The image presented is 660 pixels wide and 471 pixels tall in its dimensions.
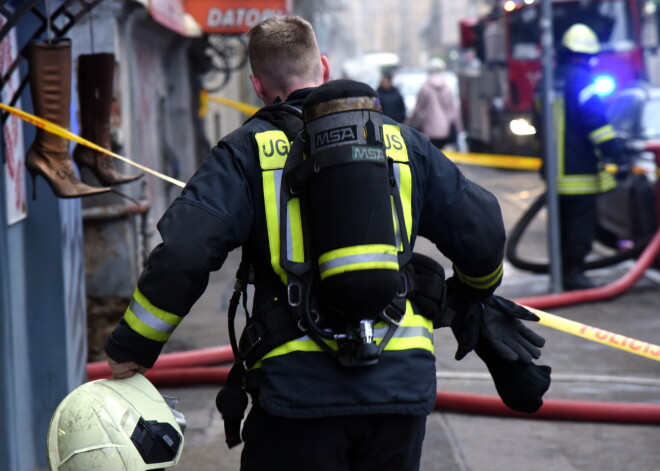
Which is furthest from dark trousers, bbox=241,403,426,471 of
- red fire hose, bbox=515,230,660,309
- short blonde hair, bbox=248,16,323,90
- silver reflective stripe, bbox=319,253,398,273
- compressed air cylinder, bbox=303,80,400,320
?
red fire hose, bbox=515,230,660,309

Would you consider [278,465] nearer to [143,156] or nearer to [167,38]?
[143,156]

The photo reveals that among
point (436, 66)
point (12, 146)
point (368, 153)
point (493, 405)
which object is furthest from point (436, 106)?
point (368, 153)

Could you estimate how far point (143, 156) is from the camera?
9586 mm

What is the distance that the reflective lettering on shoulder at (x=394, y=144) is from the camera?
3.00m

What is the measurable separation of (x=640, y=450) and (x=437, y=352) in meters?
2.16

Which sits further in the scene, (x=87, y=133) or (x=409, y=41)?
(x=409, y=41)

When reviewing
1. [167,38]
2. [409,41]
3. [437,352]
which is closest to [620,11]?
A: [167,38]

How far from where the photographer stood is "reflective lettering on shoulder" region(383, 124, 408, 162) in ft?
9.84

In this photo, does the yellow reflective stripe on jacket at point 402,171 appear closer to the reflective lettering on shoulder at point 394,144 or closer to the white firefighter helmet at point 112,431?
the reflective lettering on shoulder at point 394,144

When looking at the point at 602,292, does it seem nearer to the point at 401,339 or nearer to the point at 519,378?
the point at 519,378

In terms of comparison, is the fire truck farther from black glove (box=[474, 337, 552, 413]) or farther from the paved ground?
black glove (box=[474, 337, 552, 413])

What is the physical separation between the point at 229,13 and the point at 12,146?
8.81 m

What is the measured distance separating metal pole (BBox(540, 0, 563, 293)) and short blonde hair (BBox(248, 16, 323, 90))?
5855mm

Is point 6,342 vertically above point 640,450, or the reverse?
point 6,342
